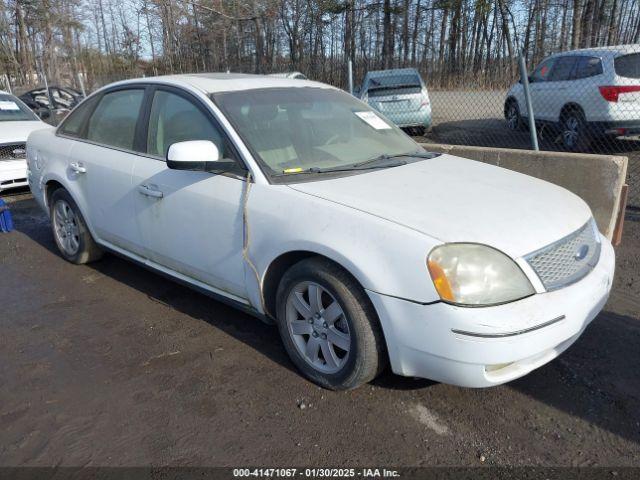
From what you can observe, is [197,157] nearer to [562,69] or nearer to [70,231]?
[70,231]

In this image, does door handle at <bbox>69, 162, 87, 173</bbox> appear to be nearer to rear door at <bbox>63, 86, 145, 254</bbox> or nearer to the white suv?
rear door at <bbox>63, 86, 145, 254</bbox>

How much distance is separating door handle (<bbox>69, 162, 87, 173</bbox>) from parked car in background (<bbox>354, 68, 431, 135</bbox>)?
307 inches

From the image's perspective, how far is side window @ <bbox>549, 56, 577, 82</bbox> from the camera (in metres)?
9.40

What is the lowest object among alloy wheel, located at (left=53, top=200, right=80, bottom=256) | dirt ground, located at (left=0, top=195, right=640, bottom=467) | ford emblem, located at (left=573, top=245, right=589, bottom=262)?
dirt ground, located at (left=0, top=195, right=640, bottom=467)

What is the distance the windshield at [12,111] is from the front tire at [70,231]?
4609 millimetres

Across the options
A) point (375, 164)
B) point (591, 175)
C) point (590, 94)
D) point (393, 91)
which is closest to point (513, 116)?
point (393, 91)

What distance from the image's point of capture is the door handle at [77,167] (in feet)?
14.6

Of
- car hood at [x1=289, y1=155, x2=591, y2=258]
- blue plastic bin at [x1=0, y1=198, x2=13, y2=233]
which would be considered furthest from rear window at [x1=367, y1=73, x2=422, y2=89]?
car hood at [x1=289, y1=155, x2=591, y2=258]

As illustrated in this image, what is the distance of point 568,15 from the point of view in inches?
803

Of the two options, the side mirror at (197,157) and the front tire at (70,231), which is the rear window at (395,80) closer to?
the front tire at (70,231)

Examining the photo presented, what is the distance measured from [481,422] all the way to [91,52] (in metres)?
38.9

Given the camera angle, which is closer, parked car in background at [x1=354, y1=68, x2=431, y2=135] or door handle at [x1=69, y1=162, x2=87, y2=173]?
door handle at [x1=69, y1=162, x2=87, y2=173]

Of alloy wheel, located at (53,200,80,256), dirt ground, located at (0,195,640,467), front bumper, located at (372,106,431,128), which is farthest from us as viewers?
front bumper, located at (372,106,431,128)

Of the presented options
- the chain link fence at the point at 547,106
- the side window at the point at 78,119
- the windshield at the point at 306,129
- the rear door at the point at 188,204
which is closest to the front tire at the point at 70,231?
the side window at the point at 78,119
